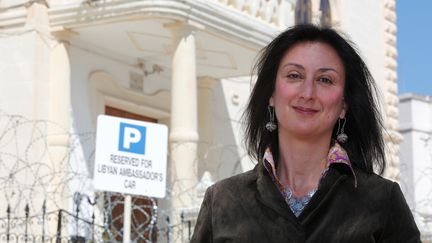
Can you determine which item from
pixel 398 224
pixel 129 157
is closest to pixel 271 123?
pixel 398 224

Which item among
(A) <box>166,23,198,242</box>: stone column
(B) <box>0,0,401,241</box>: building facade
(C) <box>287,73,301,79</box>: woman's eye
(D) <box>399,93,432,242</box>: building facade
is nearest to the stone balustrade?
(B) <box>0,0,401,241</box>: building facade

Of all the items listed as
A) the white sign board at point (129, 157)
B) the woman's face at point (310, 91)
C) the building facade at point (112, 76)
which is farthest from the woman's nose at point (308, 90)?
Answer: the building facade at point (112, 76)

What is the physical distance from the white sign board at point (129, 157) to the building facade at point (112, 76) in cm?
412

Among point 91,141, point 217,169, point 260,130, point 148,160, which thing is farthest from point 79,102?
point 260,130

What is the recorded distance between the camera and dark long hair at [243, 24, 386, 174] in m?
2.80

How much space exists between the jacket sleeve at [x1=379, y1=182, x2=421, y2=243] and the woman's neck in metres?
0.23

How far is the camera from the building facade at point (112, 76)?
43.8ft

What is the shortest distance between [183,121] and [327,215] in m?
10.8

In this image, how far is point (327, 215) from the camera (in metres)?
2.62

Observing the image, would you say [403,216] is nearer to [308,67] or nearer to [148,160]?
[308,67]

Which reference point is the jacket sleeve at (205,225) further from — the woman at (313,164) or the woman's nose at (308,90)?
the woman's nose at (308,90)

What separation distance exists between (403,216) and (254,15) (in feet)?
42.2

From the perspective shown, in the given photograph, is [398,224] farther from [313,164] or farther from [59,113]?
[59,113]

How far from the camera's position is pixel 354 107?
2.79 metres
